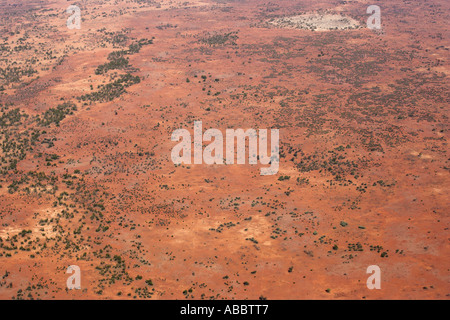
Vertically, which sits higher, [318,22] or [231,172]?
[318,22]

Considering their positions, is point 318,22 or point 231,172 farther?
point 318,22

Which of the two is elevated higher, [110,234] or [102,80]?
[102,80]

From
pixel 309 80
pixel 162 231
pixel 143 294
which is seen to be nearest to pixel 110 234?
Answer: pixel 162 231

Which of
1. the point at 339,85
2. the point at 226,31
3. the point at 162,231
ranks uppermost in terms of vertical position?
the point at 226,31

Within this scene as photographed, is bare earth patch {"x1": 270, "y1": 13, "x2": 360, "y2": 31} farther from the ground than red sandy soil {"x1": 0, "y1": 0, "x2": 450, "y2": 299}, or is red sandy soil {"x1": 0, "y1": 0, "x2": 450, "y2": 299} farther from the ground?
Answer: bare earth patch {"x1": 270, "y1": 13, "x2": 360, "y2": 31}
